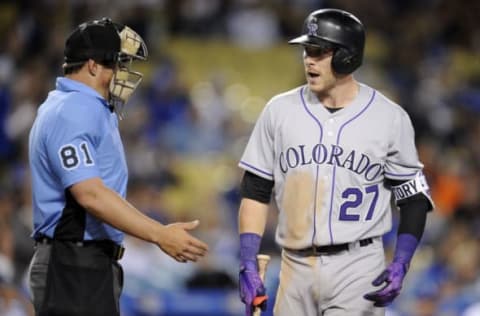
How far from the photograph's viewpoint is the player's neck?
4.58m

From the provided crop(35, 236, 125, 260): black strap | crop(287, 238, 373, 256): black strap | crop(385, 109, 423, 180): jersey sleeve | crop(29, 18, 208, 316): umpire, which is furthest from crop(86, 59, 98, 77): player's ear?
crop(385, 109, 423, 180): jersey sleeve

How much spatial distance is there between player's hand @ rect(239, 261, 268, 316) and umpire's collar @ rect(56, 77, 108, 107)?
0.90 m

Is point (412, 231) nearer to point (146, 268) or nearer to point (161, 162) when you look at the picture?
point (146, 268)

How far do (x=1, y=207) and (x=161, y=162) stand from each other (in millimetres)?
2739

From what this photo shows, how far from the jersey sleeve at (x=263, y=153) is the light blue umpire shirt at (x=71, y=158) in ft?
2.00

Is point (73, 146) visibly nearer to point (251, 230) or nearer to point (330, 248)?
point (251, 230)

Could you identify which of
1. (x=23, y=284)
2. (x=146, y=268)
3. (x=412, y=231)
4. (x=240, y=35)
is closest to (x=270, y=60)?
(x=240, y=35)

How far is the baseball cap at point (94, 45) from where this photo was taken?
165 inches

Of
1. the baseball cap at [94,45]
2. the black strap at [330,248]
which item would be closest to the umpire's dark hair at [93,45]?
the baseball cap at [94,45]

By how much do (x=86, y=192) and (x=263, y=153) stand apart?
91 cm

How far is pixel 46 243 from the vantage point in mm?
4195

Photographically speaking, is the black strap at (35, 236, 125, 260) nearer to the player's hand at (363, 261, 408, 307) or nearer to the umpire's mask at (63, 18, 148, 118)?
the umpire's mask at (63, 18, 148, 118)

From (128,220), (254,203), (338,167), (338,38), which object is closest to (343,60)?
(338,38)

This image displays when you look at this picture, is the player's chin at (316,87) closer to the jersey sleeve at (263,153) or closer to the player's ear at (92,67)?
the jersey sleeve at (263,153)
